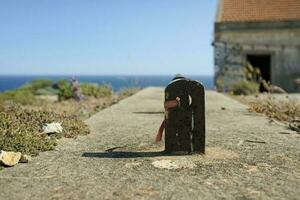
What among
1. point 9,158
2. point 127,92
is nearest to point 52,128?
point 9,158

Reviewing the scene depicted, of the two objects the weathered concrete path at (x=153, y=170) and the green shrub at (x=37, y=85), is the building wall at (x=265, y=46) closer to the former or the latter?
the green shrub at (x=37, y=85)

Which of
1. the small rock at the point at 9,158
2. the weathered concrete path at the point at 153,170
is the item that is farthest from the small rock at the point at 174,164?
the small rock at the point at 9,158

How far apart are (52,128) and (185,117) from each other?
224 cm

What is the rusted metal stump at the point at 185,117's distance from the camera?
600 centimetres

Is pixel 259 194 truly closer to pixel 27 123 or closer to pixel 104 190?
pixel 104 190

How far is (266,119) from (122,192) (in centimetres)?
617

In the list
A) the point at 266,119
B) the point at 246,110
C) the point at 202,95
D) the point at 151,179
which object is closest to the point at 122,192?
Result: the point at 151,179

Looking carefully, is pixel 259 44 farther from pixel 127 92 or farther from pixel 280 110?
pixel 280 110

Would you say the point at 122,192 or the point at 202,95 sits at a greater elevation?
the point at 202,95

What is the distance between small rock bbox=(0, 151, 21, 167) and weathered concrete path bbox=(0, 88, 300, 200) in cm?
9

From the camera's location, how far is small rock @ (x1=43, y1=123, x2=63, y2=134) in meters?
7.03

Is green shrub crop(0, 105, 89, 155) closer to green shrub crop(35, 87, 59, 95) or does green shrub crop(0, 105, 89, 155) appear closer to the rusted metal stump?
the rusted metal stump

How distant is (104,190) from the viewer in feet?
14.4

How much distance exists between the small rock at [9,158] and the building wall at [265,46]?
17.2 metres
